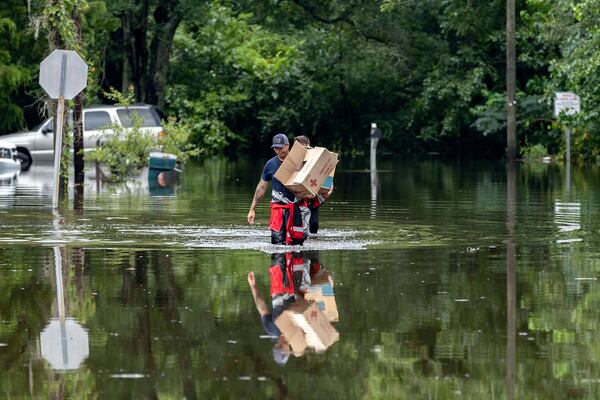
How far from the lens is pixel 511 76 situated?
48000 mm

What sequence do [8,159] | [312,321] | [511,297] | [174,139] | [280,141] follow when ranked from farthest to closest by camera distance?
[8,159], [174,139], [280,141], [511,297], [312,321]

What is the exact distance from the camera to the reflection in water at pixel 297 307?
10.1 metres

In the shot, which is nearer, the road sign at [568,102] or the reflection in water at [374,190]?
the reflection in water at [374,190]

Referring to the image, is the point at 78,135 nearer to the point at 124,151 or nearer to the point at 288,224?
the point at 124,151

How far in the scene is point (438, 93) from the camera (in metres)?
53.6

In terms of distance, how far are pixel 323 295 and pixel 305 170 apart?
479 centimetres

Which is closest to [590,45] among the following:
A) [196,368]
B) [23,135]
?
[23,135]

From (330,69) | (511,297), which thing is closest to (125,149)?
(330,69)

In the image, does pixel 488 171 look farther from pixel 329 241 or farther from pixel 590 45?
pixel 329 241

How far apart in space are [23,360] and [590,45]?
3443 centimetres

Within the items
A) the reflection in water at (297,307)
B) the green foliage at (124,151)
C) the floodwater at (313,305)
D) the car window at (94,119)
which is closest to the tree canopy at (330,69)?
the car window at (94,119)

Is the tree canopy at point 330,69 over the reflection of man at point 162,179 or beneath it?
over

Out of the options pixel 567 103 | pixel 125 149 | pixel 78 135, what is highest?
pixel 567 103

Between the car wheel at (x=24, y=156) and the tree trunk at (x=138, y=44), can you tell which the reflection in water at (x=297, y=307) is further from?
the tree trunk at (x=138, y=44)
